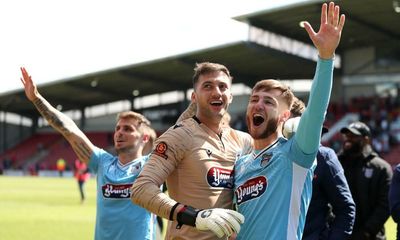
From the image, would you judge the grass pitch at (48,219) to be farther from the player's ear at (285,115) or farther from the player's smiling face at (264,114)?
the player's smiling face at (264,114)

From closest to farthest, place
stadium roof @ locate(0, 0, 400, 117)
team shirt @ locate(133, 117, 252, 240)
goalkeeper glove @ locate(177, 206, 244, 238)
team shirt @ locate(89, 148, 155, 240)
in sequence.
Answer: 1. goalkeeper glove @ locate(177, 206, 244, 238)
2. team shirt @ locate(133, 117, 252, 240)
3. team shirt @ locate(89, 148, 155, 240)
4. stadium roof @ locate(0, 0, 400, 117)

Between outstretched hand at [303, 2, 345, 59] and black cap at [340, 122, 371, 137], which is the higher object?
outstretched hand at [303, 2, 345, 59]

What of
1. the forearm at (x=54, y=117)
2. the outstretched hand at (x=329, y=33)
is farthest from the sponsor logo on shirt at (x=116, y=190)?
the outstretched hand at (x=329, y=33)

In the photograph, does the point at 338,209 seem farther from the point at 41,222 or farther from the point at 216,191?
the point at 41,222

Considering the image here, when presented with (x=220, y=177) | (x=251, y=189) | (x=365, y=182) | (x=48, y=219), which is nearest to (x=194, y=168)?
(x=220, y=177)

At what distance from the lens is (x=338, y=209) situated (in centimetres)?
525

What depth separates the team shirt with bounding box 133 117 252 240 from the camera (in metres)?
4.00

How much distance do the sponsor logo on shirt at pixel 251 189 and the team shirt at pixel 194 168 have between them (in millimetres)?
186

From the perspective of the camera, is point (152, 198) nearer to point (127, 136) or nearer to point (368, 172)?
point (127, 136)

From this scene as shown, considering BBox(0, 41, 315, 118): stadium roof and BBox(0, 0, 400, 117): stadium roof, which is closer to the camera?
BBox(0, 0, 400, 117): stadium roof

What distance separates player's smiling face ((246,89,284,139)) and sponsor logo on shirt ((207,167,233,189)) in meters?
0.34

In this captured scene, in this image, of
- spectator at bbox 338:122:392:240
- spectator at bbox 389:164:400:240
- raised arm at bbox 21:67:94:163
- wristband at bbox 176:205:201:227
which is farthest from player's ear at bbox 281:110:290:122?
spectator at bbox 338:122:392:240

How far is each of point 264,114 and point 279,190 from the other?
1.49 feet

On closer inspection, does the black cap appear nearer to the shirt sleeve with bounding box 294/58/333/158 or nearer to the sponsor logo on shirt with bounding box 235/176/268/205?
the sponsor logo on shirt with bounding box 235/176/268/205
